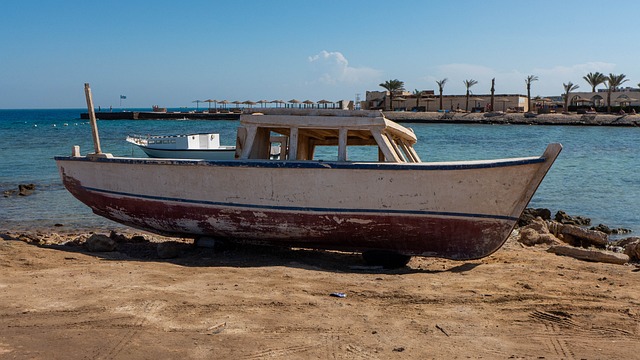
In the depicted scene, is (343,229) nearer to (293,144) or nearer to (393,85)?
(293,144)


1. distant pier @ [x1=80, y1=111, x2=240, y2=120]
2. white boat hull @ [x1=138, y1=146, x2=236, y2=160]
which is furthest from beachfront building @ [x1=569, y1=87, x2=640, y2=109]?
white boat hull @ [x1=138, y1=146, x2=236, y2=160]

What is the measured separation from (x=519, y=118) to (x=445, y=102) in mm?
18197

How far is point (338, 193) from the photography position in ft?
26.7

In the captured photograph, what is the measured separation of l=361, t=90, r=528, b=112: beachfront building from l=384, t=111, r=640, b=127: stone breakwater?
5.52 m

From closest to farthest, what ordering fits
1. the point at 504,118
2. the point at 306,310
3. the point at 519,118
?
the point at 306,310
the point at 519,118
the point at 504,118

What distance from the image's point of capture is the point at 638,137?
50469mm

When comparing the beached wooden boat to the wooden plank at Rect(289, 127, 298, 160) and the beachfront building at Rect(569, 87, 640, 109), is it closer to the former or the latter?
the wooden plank at Rect(289, 127, 298, 160)

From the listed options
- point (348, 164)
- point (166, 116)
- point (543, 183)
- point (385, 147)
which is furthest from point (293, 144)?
point (166, 116)

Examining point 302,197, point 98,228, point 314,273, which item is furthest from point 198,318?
point 98,228

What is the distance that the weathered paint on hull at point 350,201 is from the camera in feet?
25.9

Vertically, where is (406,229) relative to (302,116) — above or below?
below

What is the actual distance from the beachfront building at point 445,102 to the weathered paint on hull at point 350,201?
76.4 m

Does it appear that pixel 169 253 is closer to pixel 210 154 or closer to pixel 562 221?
pixel 562 221

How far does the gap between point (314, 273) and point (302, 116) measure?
86.9 inches
